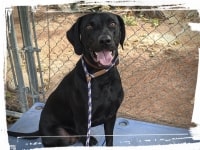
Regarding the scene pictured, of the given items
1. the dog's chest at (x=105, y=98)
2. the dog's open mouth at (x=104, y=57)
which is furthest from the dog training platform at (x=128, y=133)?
the dog's open mouth at (x=104, y=57)

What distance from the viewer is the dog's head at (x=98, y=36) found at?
1.62 meters

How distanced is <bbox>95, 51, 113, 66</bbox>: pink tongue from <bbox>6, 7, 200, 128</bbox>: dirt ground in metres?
0.78

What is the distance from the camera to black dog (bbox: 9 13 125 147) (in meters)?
1.67

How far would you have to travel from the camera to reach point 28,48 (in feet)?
7.19

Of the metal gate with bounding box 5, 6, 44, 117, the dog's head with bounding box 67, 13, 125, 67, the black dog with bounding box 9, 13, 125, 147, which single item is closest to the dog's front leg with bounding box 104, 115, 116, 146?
the black dog with bounding box 9, 13, 125, 147

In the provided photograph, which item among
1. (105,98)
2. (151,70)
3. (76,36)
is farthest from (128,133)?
(151,70)

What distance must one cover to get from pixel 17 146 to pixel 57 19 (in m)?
1.37

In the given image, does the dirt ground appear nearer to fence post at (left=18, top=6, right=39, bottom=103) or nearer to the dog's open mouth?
fence post at (left=18, top=6, right=39, bottom=103)

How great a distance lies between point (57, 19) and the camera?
3.05m

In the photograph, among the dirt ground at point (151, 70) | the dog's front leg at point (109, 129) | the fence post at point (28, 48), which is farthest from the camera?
the dirt ground at point (151, 70)

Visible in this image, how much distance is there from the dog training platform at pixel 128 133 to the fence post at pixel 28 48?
10 centimetres

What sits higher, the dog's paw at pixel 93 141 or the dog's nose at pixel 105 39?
the dog's nose at pixel 105 39

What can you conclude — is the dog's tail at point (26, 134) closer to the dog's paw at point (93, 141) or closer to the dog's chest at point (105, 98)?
the dog's paw at point (93, 141)

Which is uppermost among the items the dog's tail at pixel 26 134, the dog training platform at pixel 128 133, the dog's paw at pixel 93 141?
the dog's tail at pixel 26 134
